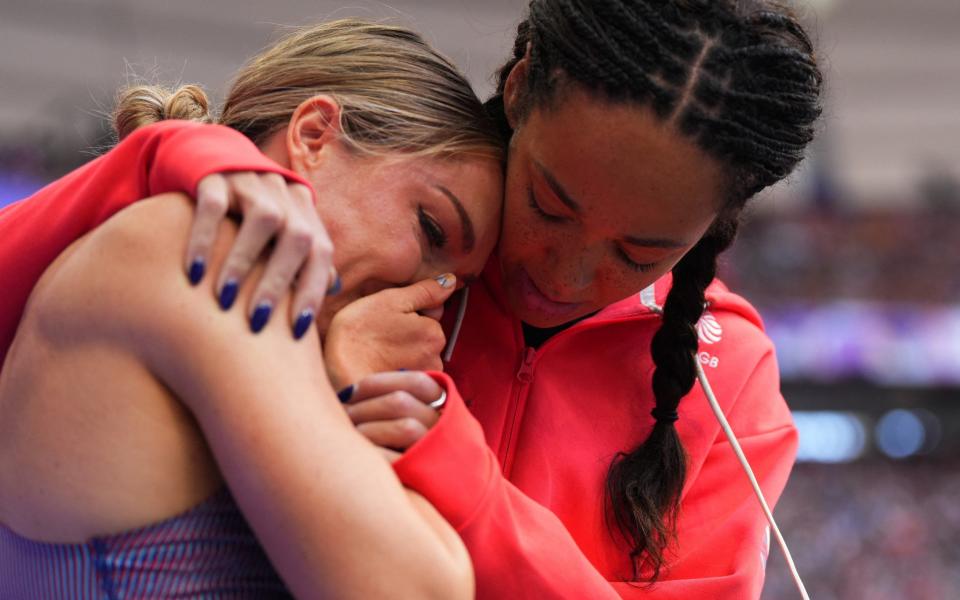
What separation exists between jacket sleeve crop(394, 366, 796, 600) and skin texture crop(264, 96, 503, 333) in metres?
0.23

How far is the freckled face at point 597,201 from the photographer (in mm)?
1422

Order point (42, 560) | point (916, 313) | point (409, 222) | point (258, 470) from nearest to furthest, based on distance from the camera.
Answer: point (258, 470), point (42, 560), point (409, 222), point (916, 313)

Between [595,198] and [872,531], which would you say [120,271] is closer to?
[595,198]

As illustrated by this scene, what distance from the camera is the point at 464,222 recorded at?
5.00 feet

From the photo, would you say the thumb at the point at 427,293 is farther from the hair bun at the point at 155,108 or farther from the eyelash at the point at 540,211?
the hair bun at the point at 155,108

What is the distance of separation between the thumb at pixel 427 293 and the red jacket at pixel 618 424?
16cm

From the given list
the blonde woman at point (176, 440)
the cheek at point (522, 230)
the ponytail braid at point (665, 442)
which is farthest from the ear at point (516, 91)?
the blonde woman at point (176, 440)

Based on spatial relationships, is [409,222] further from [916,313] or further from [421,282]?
[916,313]

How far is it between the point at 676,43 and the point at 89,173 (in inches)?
29.0

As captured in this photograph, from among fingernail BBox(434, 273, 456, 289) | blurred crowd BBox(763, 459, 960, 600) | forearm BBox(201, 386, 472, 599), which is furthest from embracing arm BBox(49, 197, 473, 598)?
blurred crowd BBox(763, 459, 960, 600)

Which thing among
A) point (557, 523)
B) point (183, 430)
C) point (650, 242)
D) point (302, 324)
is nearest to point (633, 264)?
point (650, 242)

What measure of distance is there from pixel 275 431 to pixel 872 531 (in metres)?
10.4

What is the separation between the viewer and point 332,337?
4.52 ft

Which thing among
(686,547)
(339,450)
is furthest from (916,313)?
(339,450)
